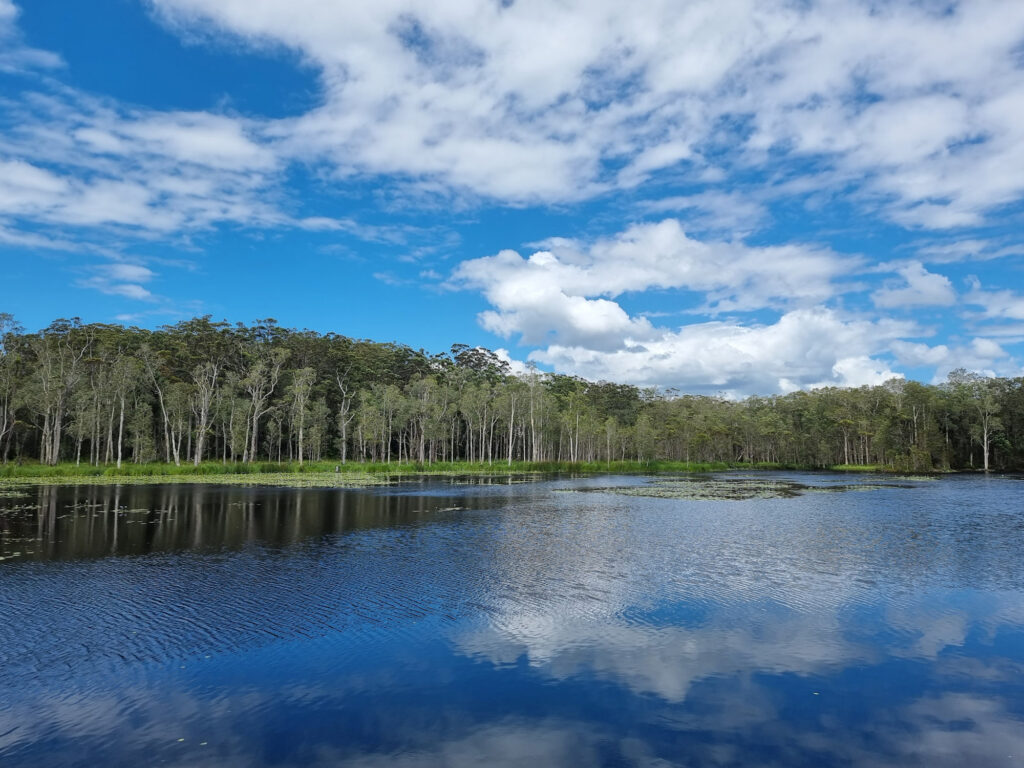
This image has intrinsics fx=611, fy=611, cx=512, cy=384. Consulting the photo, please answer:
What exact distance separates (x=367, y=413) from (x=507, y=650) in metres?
73.2

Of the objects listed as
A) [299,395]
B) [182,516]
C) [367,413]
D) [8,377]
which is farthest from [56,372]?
[182,516]

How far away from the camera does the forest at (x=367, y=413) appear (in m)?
69.1

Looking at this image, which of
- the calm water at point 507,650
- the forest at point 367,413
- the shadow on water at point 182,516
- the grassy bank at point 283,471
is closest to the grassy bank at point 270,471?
the grassy bank at point 283,471

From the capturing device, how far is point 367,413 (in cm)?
8238

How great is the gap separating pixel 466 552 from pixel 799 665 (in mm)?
12517

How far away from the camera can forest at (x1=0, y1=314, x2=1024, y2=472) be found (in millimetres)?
69062

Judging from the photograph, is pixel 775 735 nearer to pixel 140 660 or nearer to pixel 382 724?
pixel 382 724

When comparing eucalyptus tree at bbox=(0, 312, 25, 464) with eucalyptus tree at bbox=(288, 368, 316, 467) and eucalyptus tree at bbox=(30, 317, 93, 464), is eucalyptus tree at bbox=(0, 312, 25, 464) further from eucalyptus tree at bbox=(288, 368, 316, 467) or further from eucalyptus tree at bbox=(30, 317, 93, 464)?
eucalyptus tree at bbox=(288, 368, 316, 467)

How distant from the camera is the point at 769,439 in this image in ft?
394

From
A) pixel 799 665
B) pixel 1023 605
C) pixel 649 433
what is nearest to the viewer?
pixel 799 665

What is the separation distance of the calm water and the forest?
51051mm

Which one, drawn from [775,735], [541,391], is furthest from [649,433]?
[775,735]

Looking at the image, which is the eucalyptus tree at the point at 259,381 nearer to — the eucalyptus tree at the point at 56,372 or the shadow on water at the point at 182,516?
the eucalyptus tree at the point at 56,372

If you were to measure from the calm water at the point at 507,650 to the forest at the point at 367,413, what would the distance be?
51.1 m
